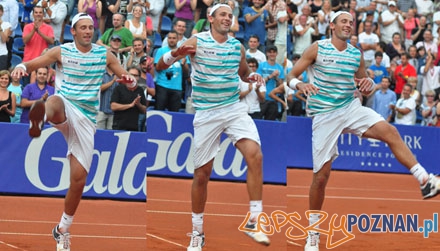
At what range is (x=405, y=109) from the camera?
57.1ft

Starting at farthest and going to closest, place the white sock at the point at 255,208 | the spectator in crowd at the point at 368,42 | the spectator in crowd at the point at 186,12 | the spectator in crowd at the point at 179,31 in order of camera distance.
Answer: the spectator in crowd at the point at 368,42, the spectator in crowd at the point at 186,12, the spectator in crowd at the point at 179,31, the white sock at the point at 255,208

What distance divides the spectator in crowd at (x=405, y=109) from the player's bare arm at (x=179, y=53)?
8.67 m

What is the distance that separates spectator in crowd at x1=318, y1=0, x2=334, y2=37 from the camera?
14.4 meters

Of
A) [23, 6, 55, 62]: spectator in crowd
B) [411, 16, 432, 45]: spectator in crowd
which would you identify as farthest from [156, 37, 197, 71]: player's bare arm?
[411, 16, 432, 45]: spectator in crowd

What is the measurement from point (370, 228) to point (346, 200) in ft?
6.73

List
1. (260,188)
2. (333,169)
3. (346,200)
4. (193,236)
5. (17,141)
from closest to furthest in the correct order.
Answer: (260,188) → (193,236) → (17,141) → (346,200) → (333,169)

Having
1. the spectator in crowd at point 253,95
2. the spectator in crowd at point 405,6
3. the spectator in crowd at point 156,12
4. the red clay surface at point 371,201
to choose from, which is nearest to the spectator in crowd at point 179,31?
the spectator in crowd at point 156,12

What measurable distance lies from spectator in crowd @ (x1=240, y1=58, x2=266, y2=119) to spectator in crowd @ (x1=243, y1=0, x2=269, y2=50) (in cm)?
62

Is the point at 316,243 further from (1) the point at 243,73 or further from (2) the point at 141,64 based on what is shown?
(2) the point at 141,64

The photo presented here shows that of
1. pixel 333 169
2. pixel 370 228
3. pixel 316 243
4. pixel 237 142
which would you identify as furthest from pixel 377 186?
pixel 237 142

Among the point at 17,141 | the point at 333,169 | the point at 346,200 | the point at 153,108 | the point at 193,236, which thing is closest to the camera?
the point at 193,236

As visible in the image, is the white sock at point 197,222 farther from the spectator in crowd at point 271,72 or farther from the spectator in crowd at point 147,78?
the spectator in crowd at point 271,72

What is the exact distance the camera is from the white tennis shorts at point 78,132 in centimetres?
888

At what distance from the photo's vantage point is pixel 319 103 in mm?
9656
